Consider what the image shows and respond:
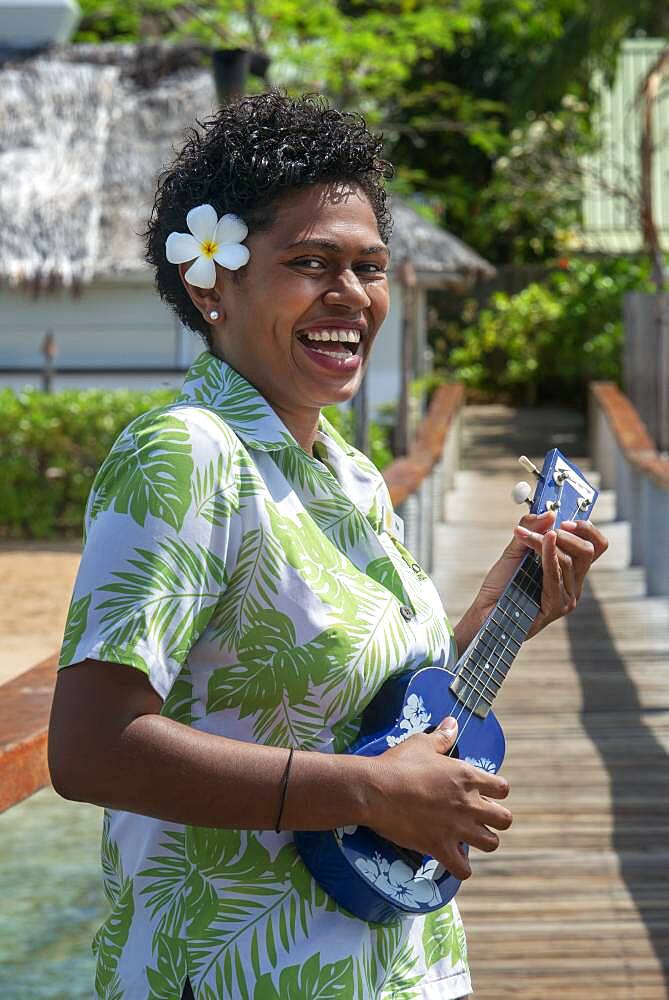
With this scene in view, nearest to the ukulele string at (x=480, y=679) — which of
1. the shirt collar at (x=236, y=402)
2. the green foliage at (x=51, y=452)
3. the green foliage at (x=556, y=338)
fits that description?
the shirt collar at (x=236, y=402)

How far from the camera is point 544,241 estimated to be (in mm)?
24531

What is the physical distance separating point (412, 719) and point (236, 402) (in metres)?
0.44

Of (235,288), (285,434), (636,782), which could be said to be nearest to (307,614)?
(285,434)

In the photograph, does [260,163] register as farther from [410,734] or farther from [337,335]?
[410,734]

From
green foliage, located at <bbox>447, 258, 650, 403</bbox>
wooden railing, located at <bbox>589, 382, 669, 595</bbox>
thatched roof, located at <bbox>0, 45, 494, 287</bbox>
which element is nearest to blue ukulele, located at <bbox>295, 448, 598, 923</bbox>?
wooden railing, located at <bbox>589, 382, 669, 595</bbox>

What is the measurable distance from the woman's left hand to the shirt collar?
413mm

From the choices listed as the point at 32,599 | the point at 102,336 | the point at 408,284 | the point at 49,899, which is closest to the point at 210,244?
the point at 49,899

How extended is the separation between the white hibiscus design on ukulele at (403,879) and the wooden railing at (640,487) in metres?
5.67

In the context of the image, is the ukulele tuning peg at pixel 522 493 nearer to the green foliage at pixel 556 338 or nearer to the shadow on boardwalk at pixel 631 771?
the shadow on boardwalk at pixel 631 771

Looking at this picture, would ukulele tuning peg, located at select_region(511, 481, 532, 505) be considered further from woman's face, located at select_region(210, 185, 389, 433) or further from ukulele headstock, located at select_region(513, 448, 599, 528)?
woman's face, located at select_region(210, 185, 389, 433)

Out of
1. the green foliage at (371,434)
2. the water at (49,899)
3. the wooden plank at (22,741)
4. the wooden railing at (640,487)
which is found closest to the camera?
the wooden plank at (22,741)

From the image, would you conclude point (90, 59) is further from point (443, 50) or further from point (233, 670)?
point (233, 670)

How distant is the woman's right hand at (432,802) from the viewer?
64.2 inches

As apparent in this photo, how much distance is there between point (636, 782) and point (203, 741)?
392 centimetres
